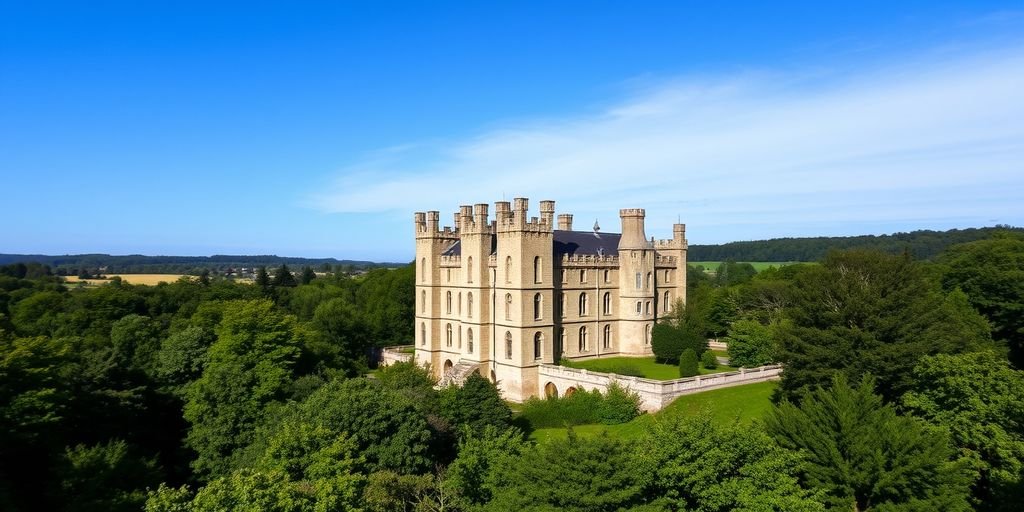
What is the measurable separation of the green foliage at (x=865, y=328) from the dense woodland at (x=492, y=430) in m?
0.10

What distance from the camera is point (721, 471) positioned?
2036cm

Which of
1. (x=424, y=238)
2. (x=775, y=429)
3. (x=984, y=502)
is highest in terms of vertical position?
(x=424, y=238)

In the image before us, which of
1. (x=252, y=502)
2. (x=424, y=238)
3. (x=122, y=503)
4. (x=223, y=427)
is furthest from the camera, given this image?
(x=424, y=238)

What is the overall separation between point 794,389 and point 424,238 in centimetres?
2855

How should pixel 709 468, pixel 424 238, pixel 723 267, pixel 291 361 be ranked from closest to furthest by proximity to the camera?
pixel 709 468 < pixel 291 361 < pixel 424 238 < pixel 723 267

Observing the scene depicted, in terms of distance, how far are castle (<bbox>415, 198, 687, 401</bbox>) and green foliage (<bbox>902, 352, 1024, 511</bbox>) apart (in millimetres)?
22059

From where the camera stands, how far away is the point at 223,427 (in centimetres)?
2986

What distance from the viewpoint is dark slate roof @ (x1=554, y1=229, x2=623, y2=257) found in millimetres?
48500

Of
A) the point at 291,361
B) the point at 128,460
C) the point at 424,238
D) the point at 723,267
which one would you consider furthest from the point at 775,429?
the point at 723,267

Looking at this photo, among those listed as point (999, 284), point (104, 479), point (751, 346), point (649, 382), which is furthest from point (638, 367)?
point (104, 479)

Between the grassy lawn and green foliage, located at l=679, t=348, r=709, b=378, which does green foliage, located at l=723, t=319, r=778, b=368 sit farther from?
green foliage, located at l=679, t=348, r=709, b=378

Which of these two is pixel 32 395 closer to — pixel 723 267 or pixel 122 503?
pixel 122 503

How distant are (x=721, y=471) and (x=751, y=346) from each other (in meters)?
25.6

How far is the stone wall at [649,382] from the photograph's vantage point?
36.6 m
